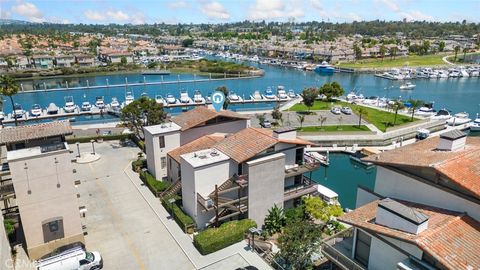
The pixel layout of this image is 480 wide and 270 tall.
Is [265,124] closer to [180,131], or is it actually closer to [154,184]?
[180,131]

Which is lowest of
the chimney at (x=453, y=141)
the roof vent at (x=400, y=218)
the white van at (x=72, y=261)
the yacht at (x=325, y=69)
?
the white van at (x=72, y=261)

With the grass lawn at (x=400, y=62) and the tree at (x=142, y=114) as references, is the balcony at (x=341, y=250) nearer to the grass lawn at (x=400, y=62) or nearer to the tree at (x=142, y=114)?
the tree at (x=142, y=114)

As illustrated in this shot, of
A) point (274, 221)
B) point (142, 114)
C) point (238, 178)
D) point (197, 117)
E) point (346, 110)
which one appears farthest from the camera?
point (346, 110)

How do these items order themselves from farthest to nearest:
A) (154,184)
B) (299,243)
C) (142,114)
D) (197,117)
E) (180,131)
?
(142,114)
(197,117)
(180,131)
(154,184)
(299,243)

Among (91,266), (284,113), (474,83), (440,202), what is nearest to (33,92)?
(284,113)

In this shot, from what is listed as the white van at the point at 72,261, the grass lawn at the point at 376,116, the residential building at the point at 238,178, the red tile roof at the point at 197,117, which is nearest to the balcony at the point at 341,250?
the residential building at the point at 238,178

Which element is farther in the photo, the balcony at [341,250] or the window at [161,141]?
the window at [161,141]

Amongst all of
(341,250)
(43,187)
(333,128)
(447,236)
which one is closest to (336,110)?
(333,128)
